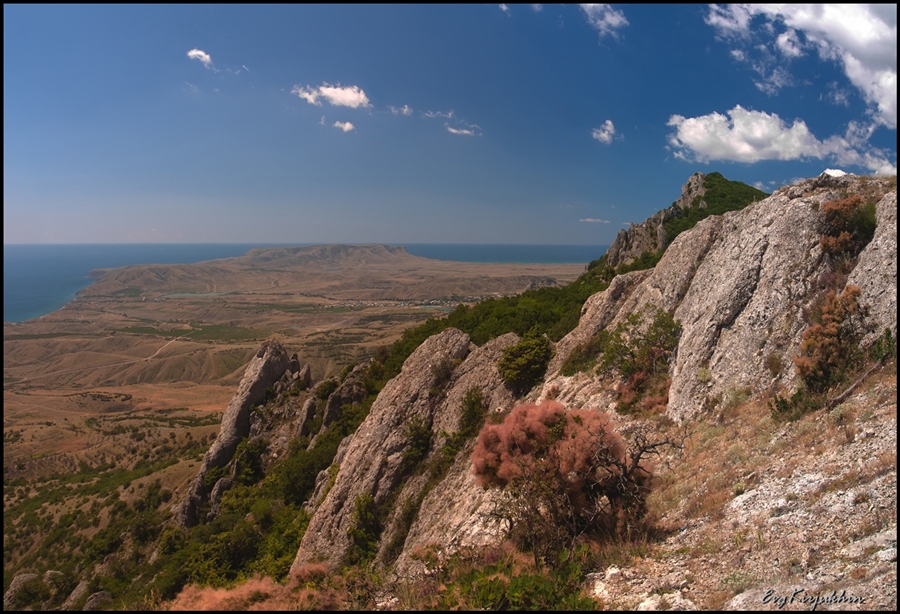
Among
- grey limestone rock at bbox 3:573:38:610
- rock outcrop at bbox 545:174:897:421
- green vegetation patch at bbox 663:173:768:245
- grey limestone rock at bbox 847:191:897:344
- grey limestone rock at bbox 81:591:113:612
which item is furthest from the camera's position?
green vegetation patch at bbox 663:173:768:245

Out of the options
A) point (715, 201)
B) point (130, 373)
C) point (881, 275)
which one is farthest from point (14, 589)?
point (130, 373)

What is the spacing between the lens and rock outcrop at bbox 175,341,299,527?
3072 centimetres

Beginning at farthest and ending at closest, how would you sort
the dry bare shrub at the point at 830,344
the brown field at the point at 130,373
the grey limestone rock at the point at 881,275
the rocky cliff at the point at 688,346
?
the brown field at the point at 130,373 → the rocky cliff at the point at 688,346 → the dry bare shrub at the point at 830,344 → the grey limestone rock at the point at 881,275

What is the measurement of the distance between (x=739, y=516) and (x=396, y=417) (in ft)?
52.1

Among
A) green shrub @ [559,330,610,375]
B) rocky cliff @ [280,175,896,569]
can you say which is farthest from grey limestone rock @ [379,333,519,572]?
green shrub @ [559,330,610,375]

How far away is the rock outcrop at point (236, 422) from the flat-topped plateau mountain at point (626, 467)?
317 millimetres

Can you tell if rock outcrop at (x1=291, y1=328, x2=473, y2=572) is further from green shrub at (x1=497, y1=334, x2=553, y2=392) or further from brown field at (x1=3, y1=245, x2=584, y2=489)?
brown field at (x1=3, y1=245, x2=584, y2=489)

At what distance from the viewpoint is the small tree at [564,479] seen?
373 inches

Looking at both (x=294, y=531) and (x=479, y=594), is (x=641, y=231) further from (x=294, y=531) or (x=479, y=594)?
(x=479, y=594)

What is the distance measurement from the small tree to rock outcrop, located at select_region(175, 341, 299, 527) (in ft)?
97.4

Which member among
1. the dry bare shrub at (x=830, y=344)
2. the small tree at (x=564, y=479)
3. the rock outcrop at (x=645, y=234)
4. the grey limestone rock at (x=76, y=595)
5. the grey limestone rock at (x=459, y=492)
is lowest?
the grey limestone rock at (x=76, y=595)

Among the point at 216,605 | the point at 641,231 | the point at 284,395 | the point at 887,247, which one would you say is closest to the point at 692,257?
the point at 887,247

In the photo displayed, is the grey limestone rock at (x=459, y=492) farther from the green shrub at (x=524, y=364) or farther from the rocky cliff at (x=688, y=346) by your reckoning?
the green shrub at (x=524, y=364)

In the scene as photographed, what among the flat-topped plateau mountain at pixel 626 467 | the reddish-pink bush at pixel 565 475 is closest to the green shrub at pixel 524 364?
the flat-topped plateau mountain at pixel 626 467
